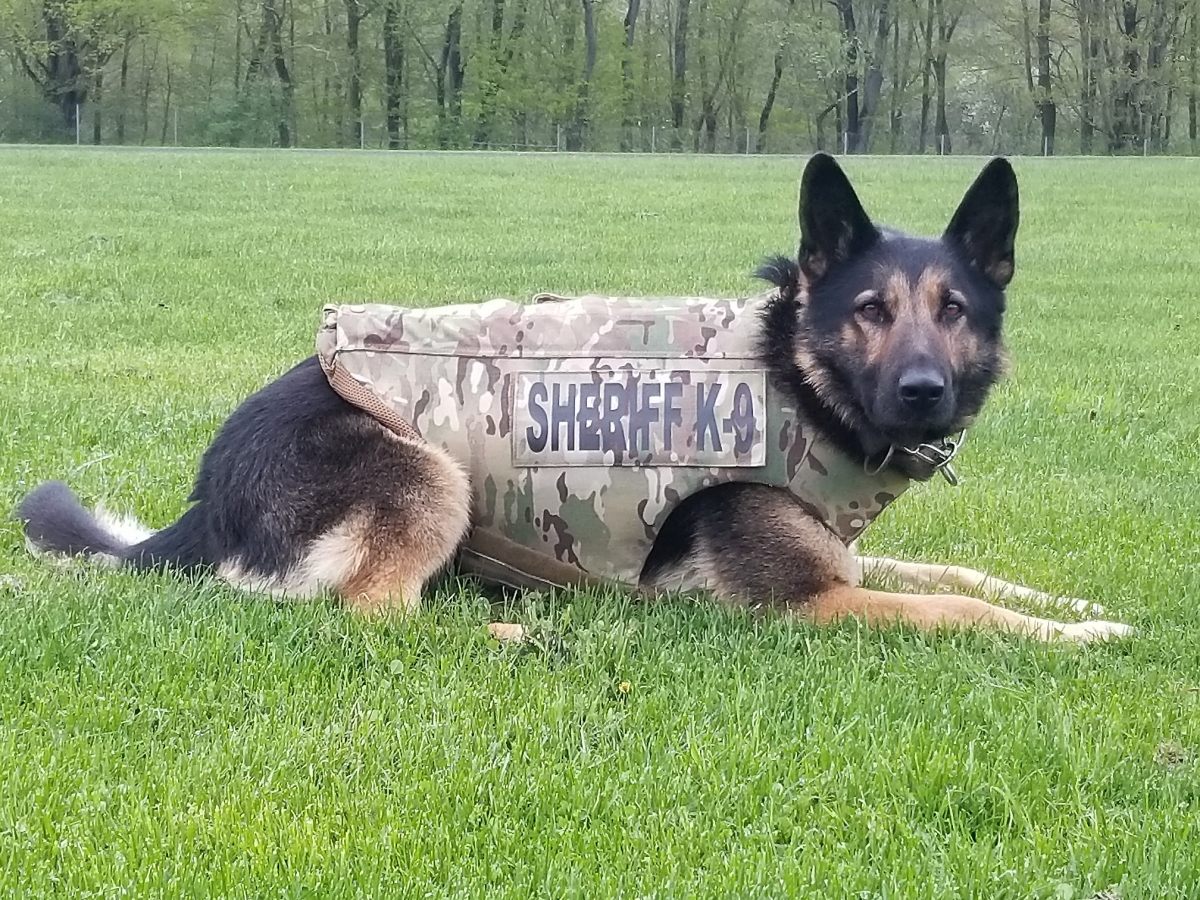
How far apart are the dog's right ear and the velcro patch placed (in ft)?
2.02

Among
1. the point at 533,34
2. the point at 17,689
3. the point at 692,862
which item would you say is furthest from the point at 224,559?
the point at 533,34

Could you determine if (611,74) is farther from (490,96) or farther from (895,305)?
(895,305)

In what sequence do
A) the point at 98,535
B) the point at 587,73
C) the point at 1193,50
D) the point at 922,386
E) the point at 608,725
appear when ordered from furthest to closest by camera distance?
the point at 587,73 → the point at 1193,50 → the point at 98,535 → the point at 922,386 → the point at 608,725

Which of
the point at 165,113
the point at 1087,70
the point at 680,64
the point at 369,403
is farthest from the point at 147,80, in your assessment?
the point at 369,403

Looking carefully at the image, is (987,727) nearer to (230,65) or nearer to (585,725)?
(585,725)

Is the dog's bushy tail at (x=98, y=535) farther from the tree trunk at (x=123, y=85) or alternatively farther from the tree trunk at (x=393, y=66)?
the tree trunk at (x=123, y=85)

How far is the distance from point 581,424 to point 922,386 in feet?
3.91

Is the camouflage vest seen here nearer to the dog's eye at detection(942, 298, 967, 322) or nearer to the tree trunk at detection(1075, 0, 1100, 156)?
the dog's eye at detection(942, 298, 967, 322)

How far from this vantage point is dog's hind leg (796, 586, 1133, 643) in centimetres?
443

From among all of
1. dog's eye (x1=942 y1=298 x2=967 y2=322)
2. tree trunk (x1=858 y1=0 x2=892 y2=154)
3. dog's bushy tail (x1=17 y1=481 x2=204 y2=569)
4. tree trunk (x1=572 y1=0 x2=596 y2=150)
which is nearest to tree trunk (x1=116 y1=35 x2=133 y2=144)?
tree trunk (x1=572 y1=0 x2=596 y2=150)

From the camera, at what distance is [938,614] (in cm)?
447

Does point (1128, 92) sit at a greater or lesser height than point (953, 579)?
greater

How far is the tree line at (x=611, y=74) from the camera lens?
61406 mm

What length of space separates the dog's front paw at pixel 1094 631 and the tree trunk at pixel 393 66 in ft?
208
